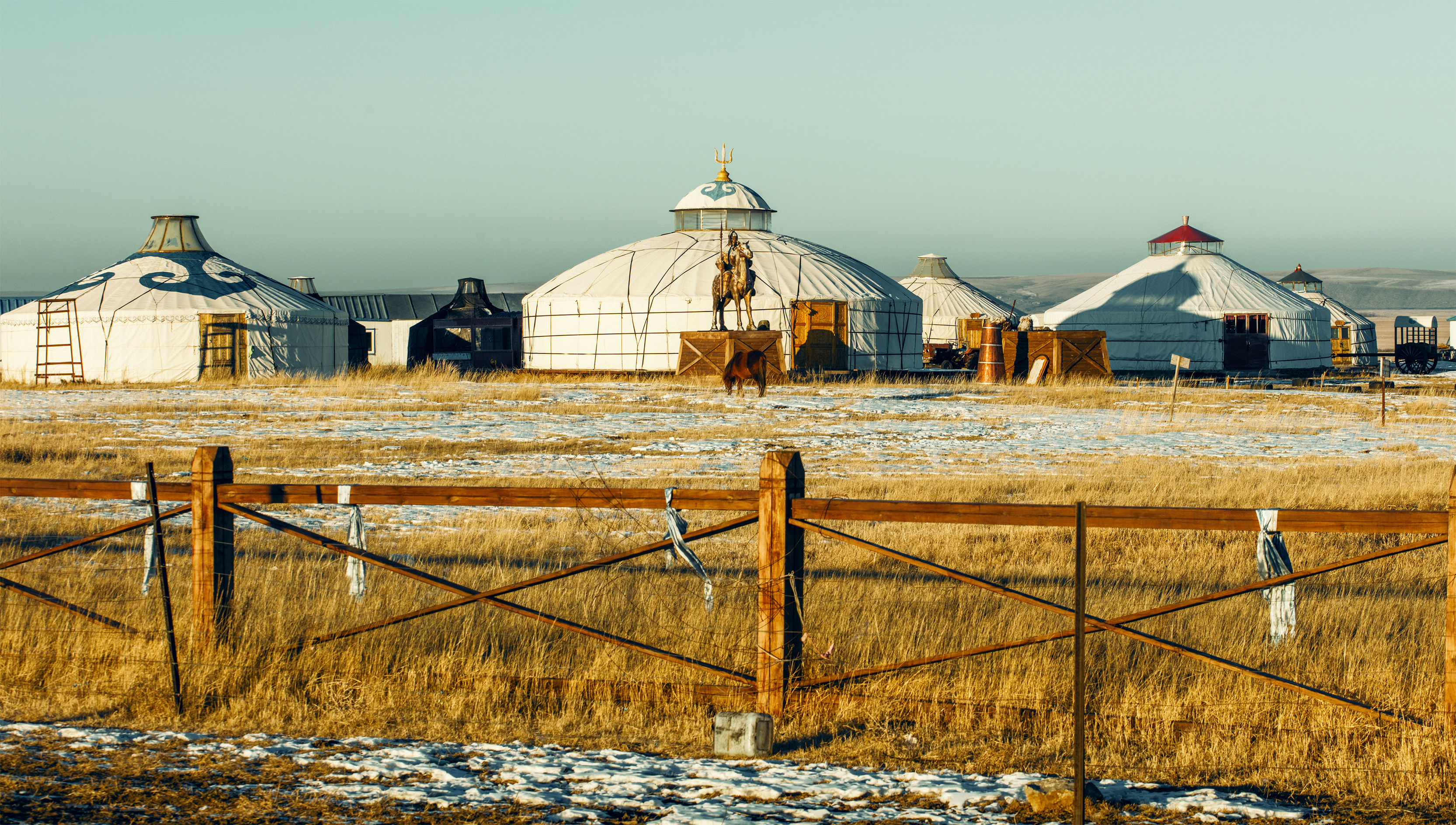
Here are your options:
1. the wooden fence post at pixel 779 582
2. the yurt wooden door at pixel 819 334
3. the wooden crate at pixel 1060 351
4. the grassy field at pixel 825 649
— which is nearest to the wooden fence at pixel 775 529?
the wooden fence post at pixel 779 582

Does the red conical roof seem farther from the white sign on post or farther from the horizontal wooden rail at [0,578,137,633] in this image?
the horizontal wooden rail at [0,578,137,633]

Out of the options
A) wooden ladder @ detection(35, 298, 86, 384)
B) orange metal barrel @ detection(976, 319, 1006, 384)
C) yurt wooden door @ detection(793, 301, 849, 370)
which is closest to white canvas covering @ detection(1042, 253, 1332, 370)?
yurt wooden door @ detection(793, 301, 849, 370)

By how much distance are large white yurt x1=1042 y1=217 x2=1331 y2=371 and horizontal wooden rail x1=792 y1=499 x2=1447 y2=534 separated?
165 ft

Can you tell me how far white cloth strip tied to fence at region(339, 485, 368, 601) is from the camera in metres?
6.41

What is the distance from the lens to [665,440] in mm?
21844

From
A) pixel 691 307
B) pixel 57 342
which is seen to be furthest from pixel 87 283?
pixel 691 307

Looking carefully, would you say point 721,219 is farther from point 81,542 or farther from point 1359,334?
point 81,542

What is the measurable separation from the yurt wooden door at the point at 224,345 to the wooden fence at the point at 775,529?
124ft

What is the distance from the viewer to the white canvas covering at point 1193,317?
54.2 meters

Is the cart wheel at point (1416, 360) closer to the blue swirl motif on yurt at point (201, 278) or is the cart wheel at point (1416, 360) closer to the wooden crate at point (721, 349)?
the wooden crate at point (721, 349)

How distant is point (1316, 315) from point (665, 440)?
4365 centimetres

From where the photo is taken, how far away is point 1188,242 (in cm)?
6094

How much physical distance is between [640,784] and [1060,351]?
3976 centimetres

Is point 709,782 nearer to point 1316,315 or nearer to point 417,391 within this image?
point 417,391
